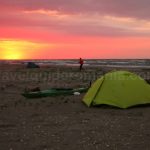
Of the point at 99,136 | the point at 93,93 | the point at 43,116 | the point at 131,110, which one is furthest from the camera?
the point at 93,93

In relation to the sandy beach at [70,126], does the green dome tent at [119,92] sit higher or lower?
higher

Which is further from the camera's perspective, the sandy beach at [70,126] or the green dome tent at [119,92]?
the green dome tent at [119,92]

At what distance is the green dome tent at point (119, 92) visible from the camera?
45.3 ft

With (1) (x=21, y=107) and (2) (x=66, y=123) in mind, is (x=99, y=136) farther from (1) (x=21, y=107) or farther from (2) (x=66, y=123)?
(1) (x=21, y=107)

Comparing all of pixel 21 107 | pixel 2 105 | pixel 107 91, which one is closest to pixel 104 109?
pixel 107 91

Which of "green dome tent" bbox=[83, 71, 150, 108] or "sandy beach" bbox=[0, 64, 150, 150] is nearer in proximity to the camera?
"sandy beach" bbox=[0, 64, 150, 150]

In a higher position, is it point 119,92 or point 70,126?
point 119,92

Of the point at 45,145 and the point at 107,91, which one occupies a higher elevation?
the point at 107,91

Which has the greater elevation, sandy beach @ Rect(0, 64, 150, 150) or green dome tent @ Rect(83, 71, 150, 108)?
green dome tent @ Rect(83, 71, 150, 108)

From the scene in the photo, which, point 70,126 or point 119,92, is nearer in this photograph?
point 70,126

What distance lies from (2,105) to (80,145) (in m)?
6.82

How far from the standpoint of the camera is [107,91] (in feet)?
46.2

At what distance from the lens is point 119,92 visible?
45.5 feet

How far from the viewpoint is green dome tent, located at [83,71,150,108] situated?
13797mm
